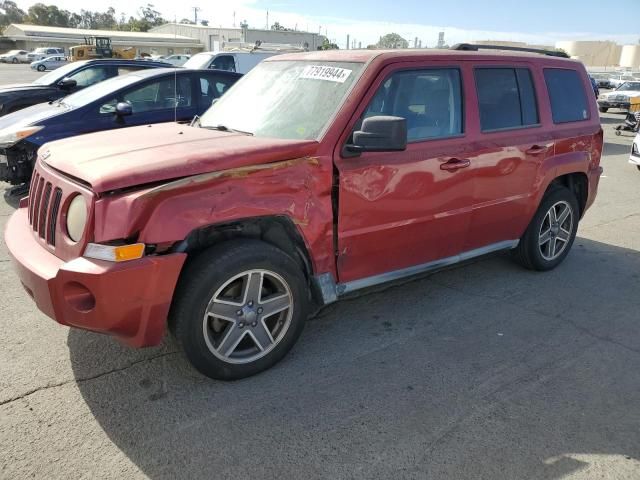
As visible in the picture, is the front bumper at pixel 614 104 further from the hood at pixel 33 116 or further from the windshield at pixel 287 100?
the windshield at pixel 287 100

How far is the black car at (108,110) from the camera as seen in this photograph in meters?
6.49

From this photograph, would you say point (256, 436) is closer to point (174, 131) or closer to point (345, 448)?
point (345, 448)

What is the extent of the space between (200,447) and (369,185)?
1848mm

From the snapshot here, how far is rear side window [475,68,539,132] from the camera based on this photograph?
414 cm

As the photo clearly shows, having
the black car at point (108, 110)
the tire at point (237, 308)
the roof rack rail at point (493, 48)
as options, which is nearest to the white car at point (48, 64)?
the black car at point (108, 110)

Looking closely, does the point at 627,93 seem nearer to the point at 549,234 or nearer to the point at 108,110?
the point at 549,234

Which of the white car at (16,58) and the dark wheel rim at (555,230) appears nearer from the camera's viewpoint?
the dark wheel rim at (555,230)

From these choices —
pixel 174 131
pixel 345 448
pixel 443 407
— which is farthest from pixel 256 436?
pixel 174 131

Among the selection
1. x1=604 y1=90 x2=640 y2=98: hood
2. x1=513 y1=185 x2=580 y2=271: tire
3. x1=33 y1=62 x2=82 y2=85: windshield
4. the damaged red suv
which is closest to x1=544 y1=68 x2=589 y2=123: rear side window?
the damaged red suv

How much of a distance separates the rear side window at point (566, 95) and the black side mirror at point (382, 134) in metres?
2.26

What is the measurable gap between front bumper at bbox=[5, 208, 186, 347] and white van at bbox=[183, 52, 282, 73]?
452 inches

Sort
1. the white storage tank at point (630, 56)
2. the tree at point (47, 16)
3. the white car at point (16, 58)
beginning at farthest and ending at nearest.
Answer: the tree at point (47, 16)
the white storage tank at point (630, 56)
the white car at point (16, 58)

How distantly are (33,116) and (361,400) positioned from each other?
6289 millimetres

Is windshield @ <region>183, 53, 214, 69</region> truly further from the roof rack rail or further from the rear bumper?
the rear bumper
